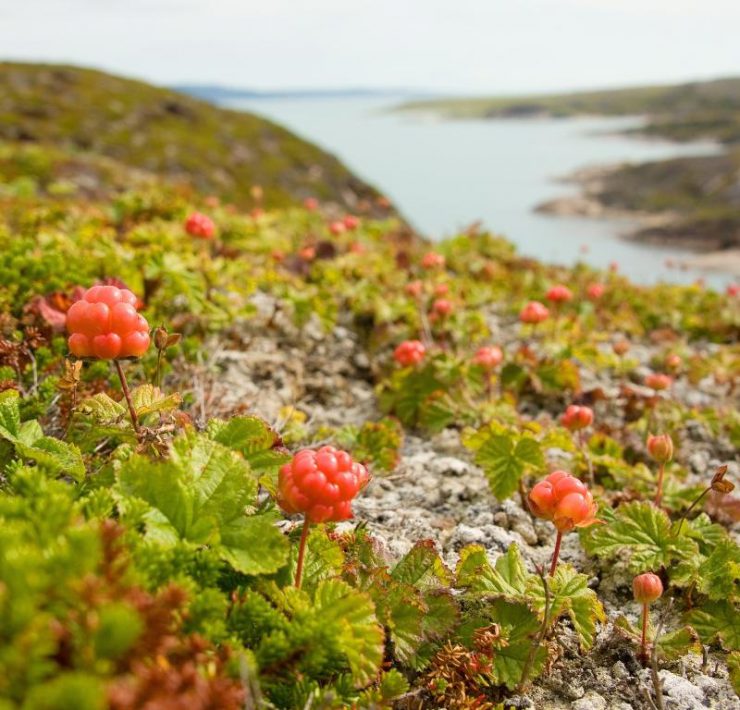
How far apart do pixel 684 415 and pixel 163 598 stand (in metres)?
3.94

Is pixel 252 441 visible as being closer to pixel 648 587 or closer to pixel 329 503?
pixel 329 503

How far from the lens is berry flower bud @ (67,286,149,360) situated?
7.00 feet

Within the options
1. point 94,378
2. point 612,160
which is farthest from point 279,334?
point 612,160

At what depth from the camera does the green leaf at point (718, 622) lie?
248 cm

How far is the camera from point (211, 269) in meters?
4.57

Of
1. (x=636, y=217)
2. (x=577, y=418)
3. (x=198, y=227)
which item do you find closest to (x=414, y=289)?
(x=198, y=227)

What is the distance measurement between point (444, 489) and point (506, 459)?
0.37m

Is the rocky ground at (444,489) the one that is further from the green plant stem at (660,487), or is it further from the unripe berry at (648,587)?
the green plant stem at (660,487)

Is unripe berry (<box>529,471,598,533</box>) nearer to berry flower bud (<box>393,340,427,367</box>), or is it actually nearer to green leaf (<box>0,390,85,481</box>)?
green leaf (<box>0,390,85,481</box>)

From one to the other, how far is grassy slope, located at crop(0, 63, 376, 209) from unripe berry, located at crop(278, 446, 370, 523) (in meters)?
34.5

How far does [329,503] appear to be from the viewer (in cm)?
189

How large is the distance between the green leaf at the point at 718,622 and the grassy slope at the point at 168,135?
34.4 m

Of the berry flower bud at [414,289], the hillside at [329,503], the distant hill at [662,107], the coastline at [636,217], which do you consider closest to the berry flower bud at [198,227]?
the hillside at [329,503]

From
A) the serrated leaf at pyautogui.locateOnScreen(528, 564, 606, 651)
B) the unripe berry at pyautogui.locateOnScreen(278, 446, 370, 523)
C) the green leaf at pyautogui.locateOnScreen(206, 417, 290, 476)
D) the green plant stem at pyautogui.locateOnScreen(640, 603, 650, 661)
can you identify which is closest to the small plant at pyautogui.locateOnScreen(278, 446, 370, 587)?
the unripe berry at pyautogui.locateOnScreen(278, 446, 370, 523)
